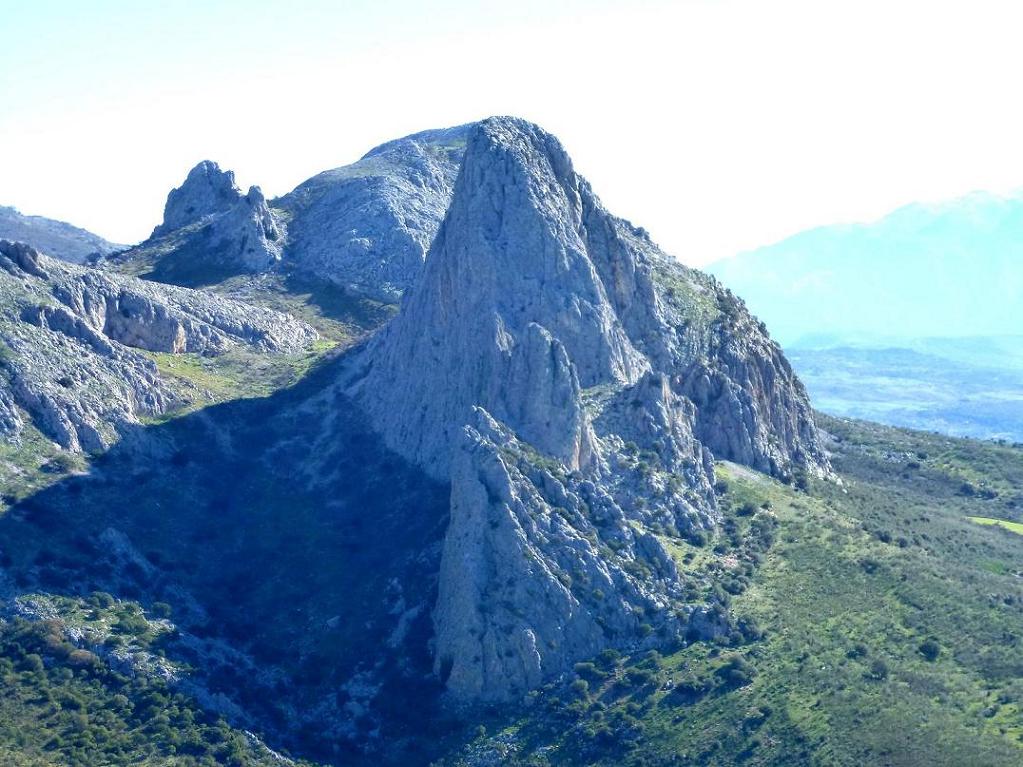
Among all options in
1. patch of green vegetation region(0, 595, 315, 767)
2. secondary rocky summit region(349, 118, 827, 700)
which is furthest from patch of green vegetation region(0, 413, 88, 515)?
secondary rocky summit region(349, 118, 827, 700)

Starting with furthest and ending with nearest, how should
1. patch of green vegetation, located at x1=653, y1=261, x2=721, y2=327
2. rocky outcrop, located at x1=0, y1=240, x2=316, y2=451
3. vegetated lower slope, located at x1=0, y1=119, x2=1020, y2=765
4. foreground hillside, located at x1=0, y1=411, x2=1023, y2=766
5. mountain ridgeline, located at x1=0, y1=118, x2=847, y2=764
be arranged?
patch of green vegetation, located at x1=653, y1=261, x2=721, y2=327 < rocky outcrop, located at x1=0, y1=240, x2=316, y2=451 < mountain ridgeline, located at x1=0, y1=118, x2=847, y2=764 < vegetated lower slope, located at x1=0, y1=119, x2=1020, y2=765 < foreground hillside, located at x1=0, y1=411, x2=1023, y2=766

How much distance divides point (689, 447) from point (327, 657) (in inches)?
1509

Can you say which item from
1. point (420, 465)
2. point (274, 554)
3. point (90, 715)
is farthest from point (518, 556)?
point (90, 715)

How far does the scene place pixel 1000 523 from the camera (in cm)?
15275

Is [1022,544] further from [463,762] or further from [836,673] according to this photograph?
[463,762]

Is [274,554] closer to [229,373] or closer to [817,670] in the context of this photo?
[229,373]

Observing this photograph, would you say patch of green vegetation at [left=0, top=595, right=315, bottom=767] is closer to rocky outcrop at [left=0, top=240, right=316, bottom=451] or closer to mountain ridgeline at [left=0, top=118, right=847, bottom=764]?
mountain ridgeline at [left=0, top=118, right=847, bottom=764]

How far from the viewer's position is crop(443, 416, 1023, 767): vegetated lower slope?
319ft

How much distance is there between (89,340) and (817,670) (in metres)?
77.0

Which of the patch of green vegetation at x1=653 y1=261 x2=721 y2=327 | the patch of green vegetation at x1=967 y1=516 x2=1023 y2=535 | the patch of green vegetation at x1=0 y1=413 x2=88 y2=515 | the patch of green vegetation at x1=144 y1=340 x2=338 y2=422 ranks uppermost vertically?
the patch of green vegetation at x1=653 y1=261 x2=721 y2=327

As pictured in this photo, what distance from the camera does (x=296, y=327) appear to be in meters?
176

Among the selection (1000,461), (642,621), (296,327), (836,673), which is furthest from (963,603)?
(296,327)

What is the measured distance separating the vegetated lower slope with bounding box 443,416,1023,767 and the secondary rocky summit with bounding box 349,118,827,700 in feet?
13.6

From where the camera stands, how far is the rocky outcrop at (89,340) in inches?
5069
